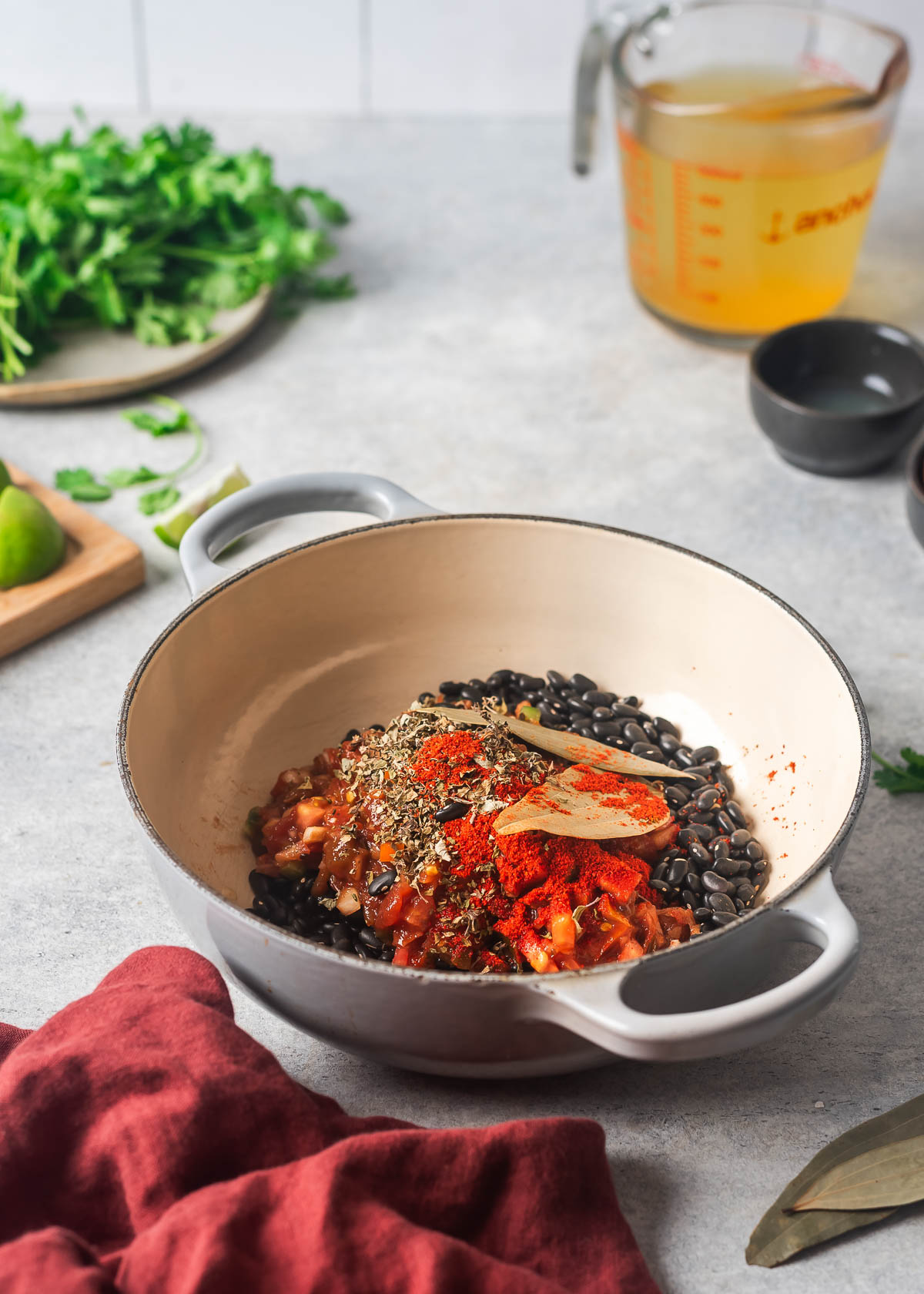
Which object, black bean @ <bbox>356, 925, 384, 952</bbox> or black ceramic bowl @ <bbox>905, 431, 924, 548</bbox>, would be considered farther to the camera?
black ceramic bowl @ <bbox>905, 431, 924, 548</bbox>

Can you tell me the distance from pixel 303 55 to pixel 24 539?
68.1 inches

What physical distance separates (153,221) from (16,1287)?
1.65 m

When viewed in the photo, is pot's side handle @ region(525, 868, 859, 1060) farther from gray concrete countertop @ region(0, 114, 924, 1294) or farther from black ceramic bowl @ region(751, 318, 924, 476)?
black ceramic bowl @ region(751, 318, 924, 476)

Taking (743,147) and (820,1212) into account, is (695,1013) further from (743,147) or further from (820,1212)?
(743,147)

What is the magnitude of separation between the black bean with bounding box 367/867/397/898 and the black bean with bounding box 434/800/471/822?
6 cm

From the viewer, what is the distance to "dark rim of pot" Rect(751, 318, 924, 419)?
1.59 m

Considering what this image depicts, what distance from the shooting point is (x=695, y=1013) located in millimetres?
768

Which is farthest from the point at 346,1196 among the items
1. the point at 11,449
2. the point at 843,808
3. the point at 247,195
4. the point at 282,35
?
the point at 282,35

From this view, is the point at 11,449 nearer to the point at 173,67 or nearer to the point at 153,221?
the point at 153,221

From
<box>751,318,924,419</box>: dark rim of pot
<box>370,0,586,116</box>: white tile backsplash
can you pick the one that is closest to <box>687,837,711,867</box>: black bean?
<box>751,318,924,419</box>: dark rim of pot

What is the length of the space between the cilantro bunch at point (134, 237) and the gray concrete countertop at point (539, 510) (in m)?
0.11

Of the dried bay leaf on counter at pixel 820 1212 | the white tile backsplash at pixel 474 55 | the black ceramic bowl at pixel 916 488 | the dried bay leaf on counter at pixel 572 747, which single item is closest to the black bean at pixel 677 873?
the dried bay leaf on counter at pixel 572 747

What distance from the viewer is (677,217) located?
1.72 meters

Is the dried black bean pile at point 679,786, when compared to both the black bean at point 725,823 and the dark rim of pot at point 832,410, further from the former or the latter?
the dark rim of pot at point 832,410
